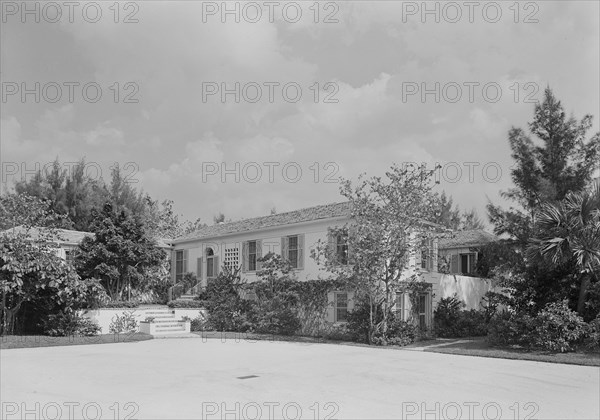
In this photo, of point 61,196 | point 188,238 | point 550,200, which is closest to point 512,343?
point 550,200

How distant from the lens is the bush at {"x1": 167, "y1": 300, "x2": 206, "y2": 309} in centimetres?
2391

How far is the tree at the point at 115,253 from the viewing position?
78.2 feet

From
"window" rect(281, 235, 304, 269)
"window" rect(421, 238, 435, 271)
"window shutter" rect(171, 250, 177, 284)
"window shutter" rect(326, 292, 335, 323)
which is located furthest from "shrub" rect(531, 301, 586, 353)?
"window shutter" rect(171, 250, 177, 284)

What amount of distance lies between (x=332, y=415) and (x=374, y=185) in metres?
12.0

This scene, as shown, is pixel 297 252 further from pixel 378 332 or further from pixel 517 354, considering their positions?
pixel 517 354

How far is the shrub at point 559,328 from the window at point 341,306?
7.32m

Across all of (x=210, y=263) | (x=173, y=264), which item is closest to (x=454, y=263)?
(x=210, y=263)

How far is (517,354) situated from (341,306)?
7464 mm

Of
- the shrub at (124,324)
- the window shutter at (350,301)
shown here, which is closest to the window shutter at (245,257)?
the shrub at (124,324)

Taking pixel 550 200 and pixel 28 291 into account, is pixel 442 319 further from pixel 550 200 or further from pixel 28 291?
pixel 28 291

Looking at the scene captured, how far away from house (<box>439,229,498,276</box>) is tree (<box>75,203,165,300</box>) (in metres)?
15.1

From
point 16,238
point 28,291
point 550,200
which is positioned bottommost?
point 28,291

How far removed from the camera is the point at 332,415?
794 cm

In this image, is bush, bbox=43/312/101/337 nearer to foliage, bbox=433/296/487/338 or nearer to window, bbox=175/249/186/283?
window, bbox=175/249/186/283
